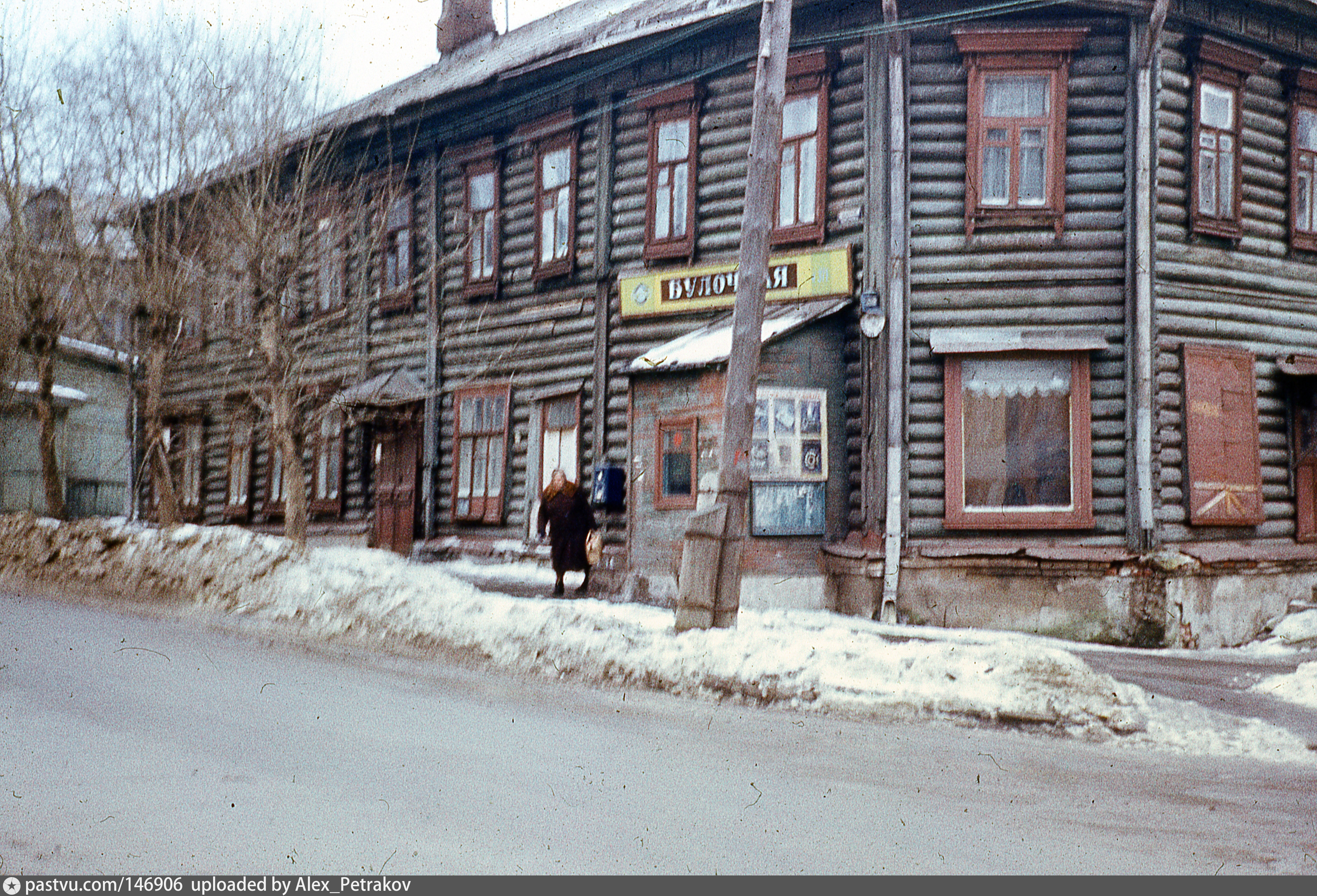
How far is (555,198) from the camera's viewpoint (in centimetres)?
1769

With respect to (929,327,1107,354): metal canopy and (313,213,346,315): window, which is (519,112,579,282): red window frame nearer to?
(313,213,346,315): window

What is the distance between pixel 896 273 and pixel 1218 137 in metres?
4.37

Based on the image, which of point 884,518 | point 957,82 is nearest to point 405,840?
point 884,518

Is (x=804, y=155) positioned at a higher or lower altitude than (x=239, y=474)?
higher

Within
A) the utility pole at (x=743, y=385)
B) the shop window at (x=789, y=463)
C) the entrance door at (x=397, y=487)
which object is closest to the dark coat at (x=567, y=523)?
the shop window at (x=789, y=463)

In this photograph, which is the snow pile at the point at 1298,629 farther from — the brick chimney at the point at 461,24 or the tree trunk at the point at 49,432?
the tree trunk at the point at 49,432

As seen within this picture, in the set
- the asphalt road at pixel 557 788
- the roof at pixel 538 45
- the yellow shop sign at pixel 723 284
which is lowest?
the asphalt road at pixel 557 788

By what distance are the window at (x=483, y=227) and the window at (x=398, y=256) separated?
54.0 inches

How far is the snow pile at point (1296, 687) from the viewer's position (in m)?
8.98

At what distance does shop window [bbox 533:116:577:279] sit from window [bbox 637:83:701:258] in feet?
4.93

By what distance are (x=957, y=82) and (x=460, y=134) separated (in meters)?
8.50

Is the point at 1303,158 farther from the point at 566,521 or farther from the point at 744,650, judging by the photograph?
the point at 744,650

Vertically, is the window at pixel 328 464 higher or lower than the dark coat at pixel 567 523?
higher

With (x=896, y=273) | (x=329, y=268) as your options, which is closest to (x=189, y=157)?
(x=329, y=268)
